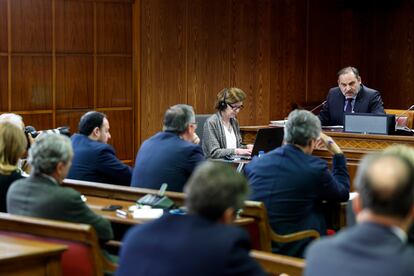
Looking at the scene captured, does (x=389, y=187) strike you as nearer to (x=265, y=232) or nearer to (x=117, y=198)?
(x=265, y=232)

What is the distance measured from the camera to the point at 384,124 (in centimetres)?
673

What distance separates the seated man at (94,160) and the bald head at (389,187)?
3519 mm

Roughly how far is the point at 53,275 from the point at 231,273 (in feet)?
3.89

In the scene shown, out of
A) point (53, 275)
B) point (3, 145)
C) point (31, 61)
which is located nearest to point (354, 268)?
point (53, 275)

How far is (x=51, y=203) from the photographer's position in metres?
3.84

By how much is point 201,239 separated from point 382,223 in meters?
0.57

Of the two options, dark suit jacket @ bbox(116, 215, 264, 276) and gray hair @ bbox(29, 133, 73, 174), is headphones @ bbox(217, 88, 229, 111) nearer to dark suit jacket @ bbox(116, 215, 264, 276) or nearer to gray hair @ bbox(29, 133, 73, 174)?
gray hair @ bbox(29, 133, 73, 174)

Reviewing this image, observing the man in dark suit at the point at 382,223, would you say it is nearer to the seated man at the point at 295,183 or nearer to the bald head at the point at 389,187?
the bald head at the point at 389,187

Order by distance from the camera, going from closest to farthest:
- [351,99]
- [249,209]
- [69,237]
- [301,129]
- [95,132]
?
[69,237] < [249,209] < [301,129] < [95,132] < [351,99]

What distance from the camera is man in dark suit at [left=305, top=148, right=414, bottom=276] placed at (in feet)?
6.92

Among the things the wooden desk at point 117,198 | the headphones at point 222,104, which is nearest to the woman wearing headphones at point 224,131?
the headphones at point 222,104

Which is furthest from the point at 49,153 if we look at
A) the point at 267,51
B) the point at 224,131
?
the point at 267,51

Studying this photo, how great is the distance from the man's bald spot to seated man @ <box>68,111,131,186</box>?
3.53m

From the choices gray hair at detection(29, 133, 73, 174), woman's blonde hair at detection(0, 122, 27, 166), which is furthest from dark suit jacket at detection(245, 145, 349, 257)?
woman's blonde hair at detection(0, 122, 27, 166)
